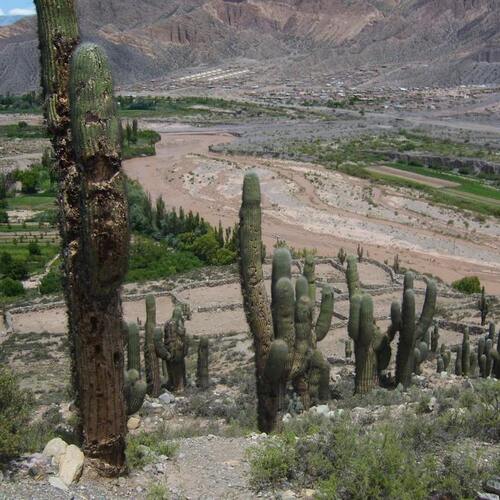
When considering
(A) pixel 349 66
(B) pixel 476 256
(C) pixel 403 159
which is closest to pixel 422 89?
(A) pixel 349 66

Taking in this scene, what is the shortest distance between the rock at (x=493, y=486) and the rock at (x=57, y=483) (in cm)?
395

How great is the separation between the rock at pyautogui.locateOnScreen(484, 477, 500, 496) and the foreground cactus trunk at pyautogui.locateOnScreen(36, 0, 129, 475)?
3660 millimetres

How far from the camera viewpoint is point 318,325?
14688 mm

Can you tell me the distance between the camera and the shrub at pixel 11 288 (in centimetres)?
2945

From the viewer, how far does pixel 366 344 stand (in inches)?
565

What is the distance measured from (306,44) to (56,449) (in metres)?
195

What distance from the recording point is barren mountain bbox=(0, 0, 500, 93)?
14725 cm

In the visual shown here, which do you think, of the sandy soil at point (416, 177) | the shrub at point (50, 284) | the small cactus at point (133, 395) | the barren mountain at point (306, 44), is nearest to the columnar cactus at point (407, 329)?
the small cactus at point (133, 395)

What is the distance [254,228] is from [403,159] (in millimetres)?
58819

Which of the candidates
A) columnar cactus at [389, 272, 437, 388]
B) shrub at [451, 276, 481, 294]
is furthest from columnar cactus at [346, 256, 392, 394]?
shrub at [451, 276, 481, 294]

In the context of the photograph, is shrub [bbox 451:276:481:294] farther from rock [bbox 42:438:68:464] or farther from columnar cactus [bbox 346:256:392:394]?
rock [bbox 42:438:68:464]

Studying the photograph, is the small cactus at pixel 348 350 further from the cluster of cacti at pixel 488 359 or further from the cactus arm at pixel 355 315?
the cactus arm at pixel 355 315

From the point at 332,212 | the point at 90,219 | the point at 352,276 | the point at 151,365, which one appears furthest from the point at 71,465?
the point at 332,212

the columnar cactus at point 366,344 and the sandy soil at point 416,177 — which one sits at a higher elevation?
the columnar cactus at point 366,344
